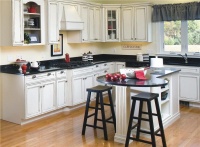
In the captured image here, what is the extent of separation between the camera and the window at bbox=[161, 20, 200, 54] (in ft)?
21.1

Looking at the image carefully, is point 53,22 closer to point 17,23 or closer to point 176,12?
point 17,23

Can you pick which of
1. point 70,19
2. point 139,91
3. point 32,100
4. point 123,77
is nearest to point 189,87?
point 139,91

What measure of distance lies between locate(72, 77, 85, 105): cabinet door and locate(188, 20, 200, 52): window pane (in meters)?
2.78

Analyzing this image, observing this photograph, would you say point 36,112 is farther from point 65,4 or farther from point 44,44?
point 65,4

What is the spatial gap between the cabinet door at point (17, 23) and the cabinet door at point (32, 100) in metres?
0.86

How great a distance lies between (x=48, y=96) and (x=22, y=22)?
1463mm

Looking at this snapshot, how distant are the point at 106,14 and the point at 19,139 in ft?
13.6

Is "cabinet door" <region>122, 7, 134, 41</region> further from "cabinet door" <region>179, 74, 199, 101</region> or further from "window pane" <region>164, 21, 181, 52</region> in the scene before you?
"cabinet door" <region>179, 74, 199, 101</region>

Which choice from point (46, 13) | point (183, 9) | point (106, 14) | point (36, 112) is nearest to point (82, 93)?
point (36, 112)

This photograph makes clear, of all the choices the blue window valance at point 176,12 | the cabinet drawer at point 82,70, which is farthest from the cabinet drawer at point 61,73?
the blue window valance at point 176,12

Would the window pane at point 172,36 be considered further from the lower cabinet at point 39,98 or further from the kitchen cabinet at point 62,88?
the lower cabinet at point 39,98

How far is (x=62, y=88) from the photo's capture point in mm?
5547

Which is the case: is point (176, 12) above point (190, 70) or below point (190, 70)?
above

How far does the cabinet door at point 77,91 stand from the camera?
5.76 metres
